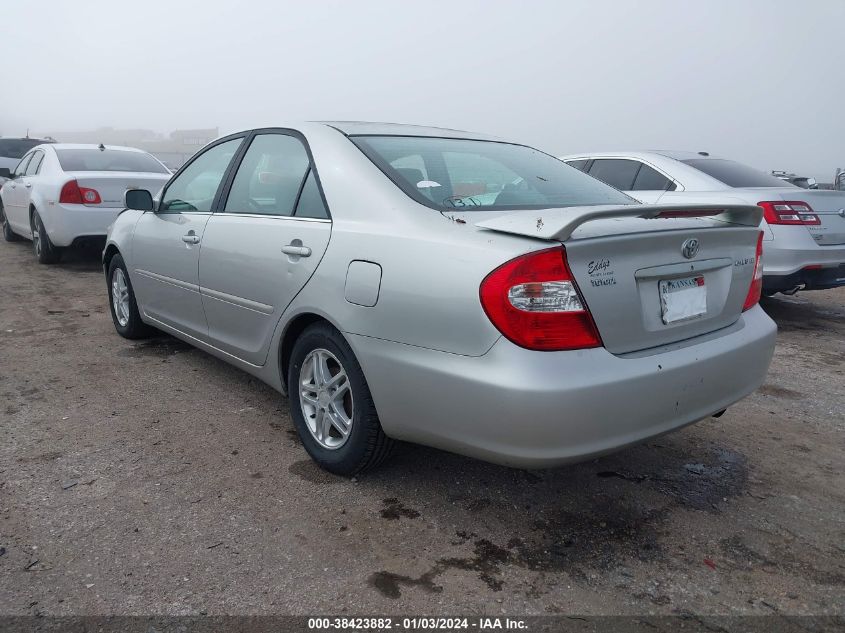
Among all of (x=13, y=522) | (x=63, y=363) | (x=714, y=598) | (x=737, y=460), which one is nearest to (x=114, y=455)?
(x=13, y=522)

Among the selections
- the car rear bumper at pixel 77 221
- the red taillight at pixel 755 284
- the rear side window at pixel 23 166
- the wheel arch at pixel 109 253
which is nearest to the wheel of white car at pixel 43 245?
the car rear bumper at pixel 77 221

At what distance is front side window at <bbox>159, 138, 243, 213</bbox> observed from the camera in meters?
3.78

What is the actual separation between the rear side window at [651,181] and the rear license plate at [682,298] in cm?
405

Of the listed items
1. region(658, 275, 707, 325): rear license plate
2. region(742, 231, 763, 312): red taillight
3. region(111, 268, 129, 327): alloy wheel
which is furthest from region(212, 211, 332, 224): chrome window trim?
region(742, 231, 763, 312): red taillight

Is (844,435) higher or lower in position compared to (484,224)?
lower

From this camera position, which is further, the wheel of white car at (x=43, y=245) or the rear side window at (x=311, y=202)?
the wheel of white car at (x=43, y=245)

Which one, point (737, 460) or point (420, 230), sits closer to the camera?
point (420, 230)

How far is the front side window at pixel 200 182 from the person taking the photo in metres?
3.78

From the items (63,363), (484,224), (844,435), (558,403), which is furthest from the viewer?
(63,363)

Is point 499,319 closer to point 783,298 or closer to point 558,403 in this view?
point 558,403

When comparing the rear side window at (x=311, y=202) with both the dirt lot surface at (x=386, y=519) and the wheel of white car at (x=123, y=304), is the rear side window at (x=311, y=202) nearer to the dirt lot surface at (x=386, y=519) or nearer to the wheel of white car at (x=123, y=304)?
the dirt lot surface at (x=386, y=519)

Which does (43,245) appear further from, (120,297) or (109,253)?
(120,297)

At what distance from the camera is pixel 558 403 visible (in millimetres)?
2084

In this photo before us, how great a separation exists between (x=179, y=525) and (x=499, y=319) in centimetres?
141
